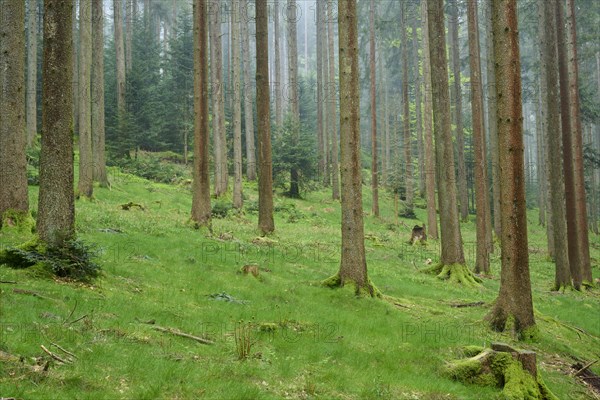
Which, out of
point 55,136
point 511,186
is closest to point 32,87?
point 55,136

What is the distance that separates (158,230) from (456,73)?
2701 centimetres

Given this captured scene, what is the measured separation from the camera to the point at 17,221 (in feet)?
34.5

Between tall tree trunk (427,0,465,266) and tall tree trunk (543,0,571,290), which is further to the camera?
tall tree trunk (543,0,571,290)

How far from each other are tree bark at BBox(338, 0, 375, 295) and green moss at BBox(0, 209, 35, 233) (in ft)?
21.6

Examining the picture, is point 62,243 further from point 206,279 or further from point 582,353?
point 582,353

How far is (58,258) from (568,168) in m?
15.9

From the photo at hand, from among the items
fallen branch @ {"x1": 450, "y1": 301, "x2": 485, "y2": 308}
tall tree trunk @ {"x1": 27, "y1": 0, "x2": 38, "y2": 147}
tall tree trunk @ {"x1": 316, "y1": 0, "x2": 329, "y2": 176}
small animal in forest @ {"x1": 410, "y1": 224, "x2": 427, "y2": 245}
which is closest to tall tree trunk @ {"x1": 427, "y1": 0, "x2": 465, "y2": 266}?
fallen branch @ {"x1": 450, "y1": 301, "x2": 485, "y2": 308}

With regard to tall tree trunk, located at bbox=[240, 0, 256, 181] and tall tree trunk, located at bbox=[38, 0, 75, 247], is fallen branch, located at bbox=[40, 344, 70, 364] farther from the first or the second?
tall tree trunk, located at bbox=[240, 0, 256, 181]

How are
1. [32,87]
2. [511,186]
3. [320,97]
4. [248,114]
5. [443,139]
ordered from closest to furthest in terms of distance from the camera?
[511,186]
[443,139]
[32,87]
[248,114]
[320,97]

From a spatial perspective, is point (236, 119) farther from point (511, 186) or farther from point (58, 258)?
point (58, 258)

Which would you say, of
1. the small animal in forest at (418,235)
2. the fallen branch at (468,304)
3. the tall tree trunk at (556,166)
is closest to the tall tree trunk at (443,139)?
the fallen branch at (468,304)

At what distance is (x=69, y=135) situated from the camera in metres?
8.56

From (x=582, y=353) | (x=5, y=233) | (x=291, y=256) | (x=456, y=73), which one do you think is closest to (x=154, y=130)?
(x=456, y=73)

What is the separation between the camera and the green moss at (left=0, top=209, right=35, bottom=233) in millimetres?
10398
